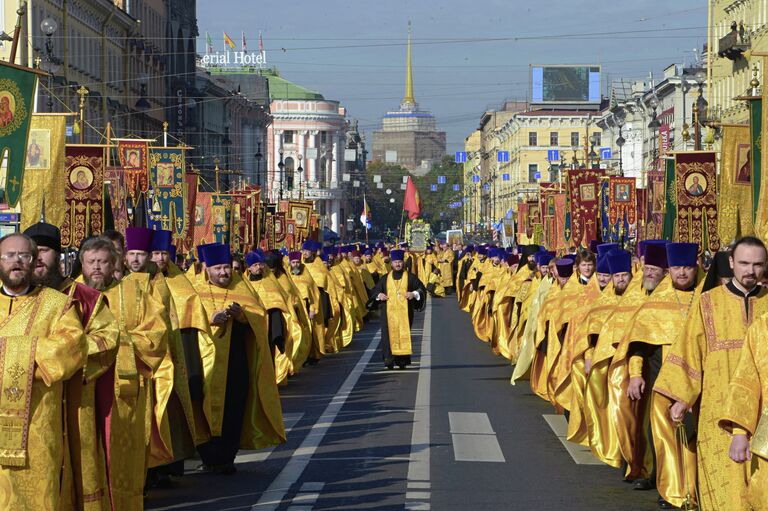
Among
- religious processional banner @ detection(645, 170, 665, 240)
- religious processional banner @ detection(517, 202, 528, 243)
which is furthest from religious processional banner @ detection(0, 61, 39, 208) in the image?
religious processional banner @ detection(517, 202, 528, 243)

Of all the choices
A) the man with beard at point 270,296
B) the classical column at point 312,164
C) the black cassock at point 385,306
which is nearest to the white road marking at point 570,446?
the man with beard at point 270,296

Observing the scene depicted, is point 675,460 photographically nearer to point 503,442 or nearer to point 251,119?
point 503,442

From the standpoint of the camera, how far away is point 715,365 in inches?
351

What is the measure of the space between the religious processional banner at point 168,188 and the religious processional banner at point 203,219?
8565 millimetres

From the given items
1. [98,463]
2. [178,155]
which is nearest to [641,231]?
[178,155]

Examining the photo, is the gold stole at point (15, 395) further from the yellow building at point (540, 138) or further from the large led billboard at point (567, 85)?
the large led billboard at point (567, 85)

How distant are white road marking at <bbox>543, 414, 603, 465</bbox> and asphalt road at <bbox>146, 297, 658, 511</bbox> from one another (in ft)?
0.07

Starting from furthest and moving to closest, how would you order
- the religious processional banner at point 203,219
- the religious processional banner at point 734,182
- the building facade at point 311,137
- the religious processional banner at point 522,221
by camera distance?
1. the building facade at point 311,137
2. the religious processional banner at point 522,221
3. the religious processional banner at point 203,219
4. the religious processional banner at point 734,182

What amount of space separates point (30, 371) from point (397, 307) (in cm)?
1670

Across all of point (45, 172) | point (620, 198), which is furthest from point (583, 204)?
point (45, 172)

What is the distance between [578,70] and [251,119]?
1374 inches

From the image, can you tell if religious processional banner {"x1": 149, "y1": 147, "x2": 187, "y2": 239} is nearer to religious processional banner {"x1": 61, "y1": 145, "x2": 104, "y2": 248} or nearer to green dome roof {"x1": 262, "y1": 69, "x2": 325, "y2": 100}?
religious processional banner {"x1": 61, "y1": 145, "x2": 104, "y2": 248}

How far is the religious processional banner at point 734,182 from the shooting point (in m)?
21.2

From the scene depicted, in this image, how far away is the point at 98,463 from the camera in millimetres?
8242
